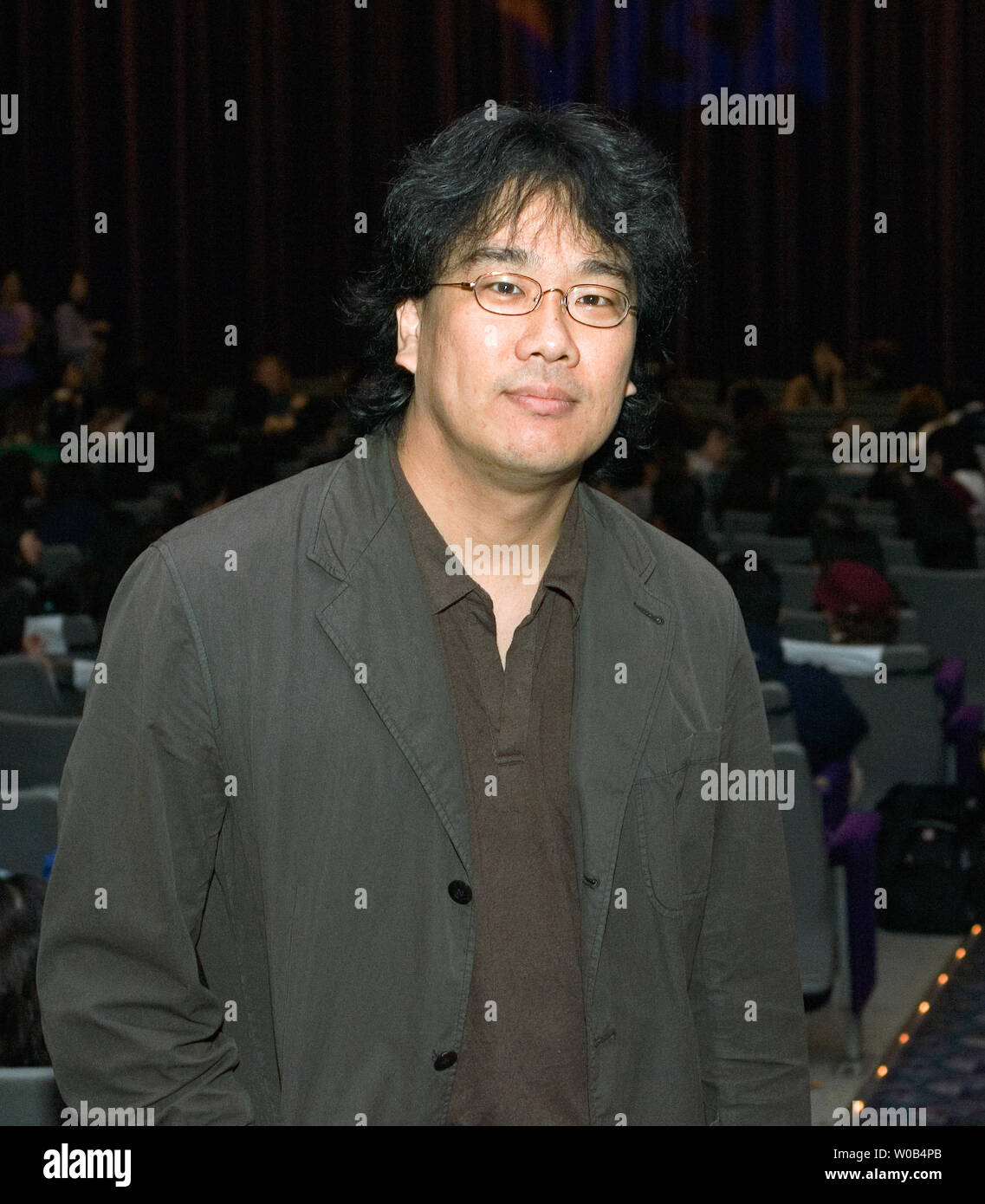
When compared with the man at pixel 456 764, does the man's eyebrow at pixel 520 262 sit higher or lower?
higher

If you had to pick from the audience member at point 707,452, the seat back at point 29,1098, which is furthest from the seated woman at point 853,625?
the audience member at point 707,452

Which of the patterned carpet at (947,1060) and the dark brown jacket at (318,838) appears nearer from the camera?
the dark brown jacket at (318,838)

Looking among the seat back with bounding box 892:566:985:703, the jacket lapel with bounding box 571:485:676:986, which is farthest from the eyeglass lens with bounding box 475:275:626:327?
the seat back with bounding box 892:566:985:703

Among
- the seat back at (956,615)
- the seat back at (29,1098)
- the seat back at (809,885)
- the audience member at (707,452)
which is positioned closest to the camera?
the seat back at (29,1098)

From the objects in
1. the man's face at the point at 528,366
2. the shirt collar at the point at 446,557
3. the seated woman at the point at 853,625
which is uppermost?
the man's face at the point at 528,366

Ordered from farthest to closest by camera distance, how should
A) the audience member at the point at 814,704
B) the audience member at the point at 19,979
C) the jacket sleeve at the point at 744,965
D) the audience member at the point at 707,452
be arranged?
the audience member at the point at 707,452 < the audience member at the point at 814,704 < the audience member at the point at 19,979 < the jacket sleeve at the point at 744,965

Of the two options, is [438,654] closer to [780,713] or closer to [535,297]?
[535,297]

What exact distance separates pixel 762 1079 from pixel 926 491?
569 centimetres

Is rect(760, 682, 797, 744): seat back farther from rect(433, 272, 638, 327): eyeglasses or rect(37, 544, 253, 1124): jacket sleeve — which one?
rect(37, 544, 253, 1124): jacket sleeve

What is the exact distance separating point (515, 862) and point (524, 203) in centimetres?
62

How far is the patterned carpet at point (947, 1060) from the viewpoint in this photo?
3535 mm

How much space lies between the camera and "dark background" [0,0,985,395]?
15039 mm

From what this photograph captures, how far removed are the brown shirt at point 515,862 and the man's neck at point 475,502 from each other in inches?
0.8

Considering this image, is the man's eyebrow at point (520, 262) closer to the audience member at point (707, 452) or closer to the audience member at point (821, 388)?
the audience member at point (707, 452)
